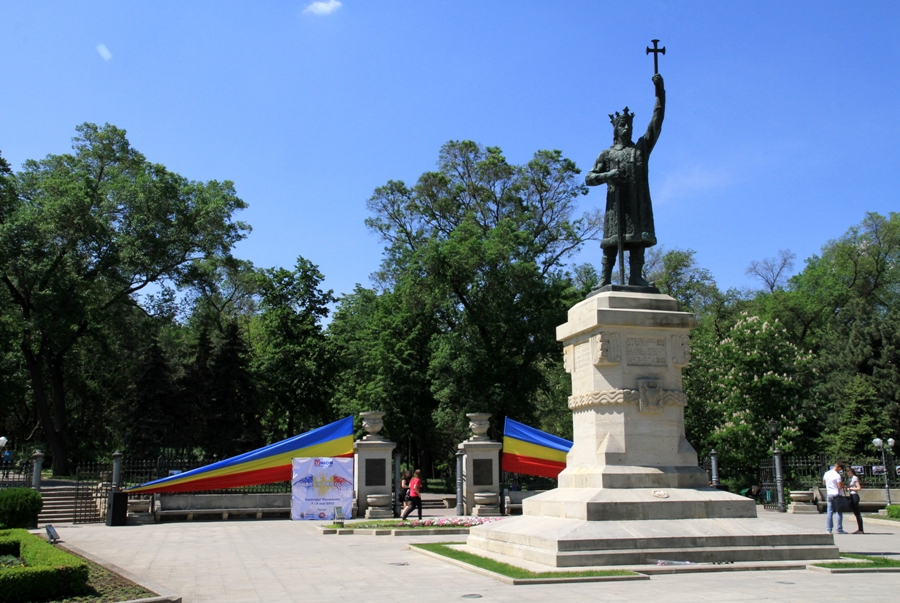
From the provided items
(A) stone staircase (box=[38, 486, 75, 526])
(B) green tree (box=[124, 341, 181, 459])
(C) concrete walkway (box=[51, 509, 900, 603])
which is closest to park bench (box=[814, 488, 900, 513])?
(C) concrete walkway (box=[51, 509, 900, 603])

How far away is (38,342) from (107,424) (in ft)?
41.8

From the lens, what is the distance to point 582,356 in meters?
13.6

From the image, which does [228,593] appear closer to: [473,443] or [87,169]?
[473,443]

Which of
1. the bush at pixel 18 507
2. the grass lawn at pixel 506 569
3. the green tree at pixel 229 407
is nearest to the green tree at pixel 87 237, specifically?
the green tree at pixel 229 407

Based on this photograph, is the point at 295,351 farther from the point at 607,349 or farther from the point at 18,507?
the point at 607,349

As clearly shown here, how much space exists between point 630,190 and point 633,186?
0.10 meters

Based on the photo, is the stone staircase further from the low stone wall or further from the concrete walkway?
the concrete walkway

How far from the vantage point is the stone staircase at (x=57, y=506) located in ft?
77.8

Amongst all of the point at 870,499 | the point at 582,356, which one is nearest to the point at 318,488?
the point at 582,356

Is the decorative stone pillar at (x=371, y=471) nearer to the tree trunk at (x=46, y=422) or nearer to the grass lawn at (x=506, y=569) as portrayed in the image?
the grass lawn at (x=506, y=569)

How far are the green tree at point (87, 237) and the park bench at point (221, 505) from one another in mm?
14593

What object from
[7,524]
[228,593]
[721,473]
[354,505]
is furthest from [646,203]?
[721,473]

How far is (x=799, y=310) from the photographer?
51.8 metres

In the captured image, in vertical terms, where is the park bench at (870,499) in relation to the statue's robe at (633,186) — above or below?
below
